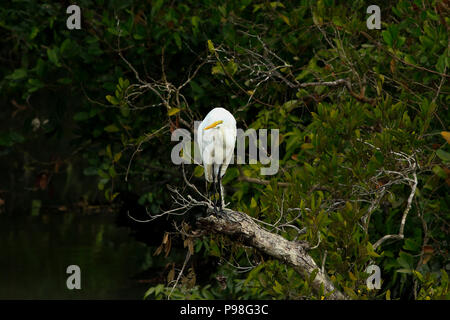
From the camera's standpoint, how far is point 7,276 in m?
7.86

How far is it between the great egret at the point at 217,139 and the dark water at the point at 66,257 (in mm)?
4036

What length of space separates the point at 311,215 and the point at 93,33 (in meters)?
2.55

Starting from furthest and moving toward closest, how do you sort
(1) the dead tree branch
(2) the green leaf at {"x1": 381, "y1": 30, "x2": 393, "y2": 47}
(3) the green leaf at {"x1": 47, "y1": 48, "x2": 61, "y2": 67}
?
1. (3) the green leaf at {"x1": 47, "y1": 48, "x2": 61, "y2": 67}
2. (2) the green leaf at {"x1": 381, "y1": 30, "x2": 393, "y2": 47}
3. (1) the dead tree branch

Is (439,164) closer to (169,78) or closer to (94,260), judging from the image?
(169,78)

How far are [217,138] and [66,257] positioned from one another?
18.7 ft

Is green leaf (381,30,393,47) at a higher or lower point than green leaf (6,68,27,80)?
higher

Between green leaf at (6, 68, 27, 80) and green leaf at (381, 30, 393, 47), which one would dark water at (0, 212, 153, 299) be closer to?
green leaf at (6, 68, 27, 80)

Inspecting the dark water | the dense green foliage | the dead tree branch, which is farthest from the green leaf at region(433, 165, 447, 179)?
the dark water

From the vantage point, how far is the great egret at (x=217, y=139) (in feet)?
10.1

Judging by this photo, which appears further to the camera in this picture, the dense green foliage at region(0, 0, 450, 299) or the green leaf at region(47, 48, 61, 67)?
the green leaf at region(47, 48, 61, 67)

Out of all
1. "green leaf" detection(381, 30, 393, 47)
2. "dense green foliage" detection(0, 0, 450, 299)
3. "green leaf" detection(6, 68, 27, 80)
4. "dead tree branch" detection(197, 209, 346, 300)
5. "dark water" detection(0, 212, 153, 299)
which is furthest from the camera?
"dark water" detection(0, 212, 153, 299)

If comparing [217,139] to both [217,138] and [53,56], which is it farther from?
[53,56]

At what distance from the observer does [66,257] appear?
8383 millimetres

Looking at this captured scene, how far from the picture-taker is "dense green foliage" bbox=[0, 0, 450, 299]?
3324 millimetres
